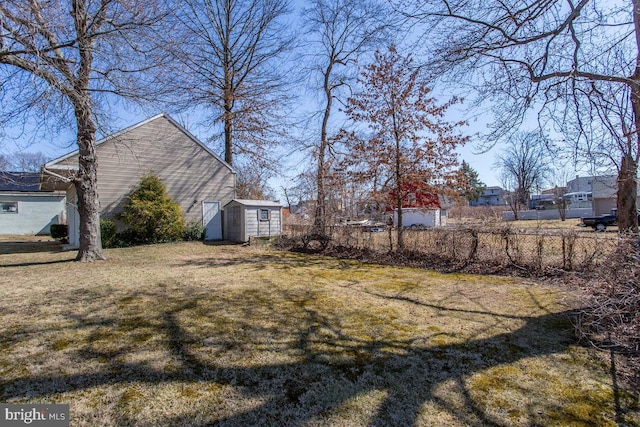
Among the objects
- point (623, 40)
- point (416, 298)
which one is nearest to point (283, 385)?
point (416, 298)

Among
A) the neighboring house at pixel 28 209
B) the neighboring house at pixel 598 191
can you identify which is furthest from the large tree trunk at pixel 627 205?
the neighboring house at pixel 28 209

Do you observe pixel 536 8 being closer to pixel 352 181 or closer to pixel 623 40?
pixel 623 40

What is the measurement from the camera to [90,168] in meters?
8.56

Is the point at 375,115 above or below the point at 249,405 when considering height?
above

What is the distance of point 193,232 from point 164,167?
3.26m

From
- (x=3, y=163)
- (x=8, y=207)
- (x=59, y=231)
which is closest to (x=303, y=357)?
(x=3, y=163)

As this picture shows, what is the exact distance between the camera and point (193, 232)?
14.2 meters

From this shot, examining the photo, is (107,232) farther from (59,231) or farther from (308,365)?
(308,365)

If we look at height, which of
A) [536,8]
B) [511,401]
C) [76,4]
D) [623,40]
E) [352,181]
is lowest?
[511,401]

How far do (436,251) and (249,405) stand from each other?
718cm

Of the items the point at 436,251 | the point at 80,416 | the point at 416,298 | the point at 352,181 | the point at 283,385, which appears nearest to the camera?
the point at 80,416

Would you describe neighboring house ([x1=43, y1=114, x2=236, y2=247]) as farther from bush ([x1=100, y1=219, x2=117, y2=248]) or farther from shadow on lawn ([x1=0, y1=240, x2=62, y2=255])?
bush ([x1=100, y1=219, x2=117, y2=248])

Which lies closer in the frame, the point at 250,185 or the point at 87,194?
the point at 87,194

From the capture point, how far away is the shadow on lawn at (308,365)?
2.21m
